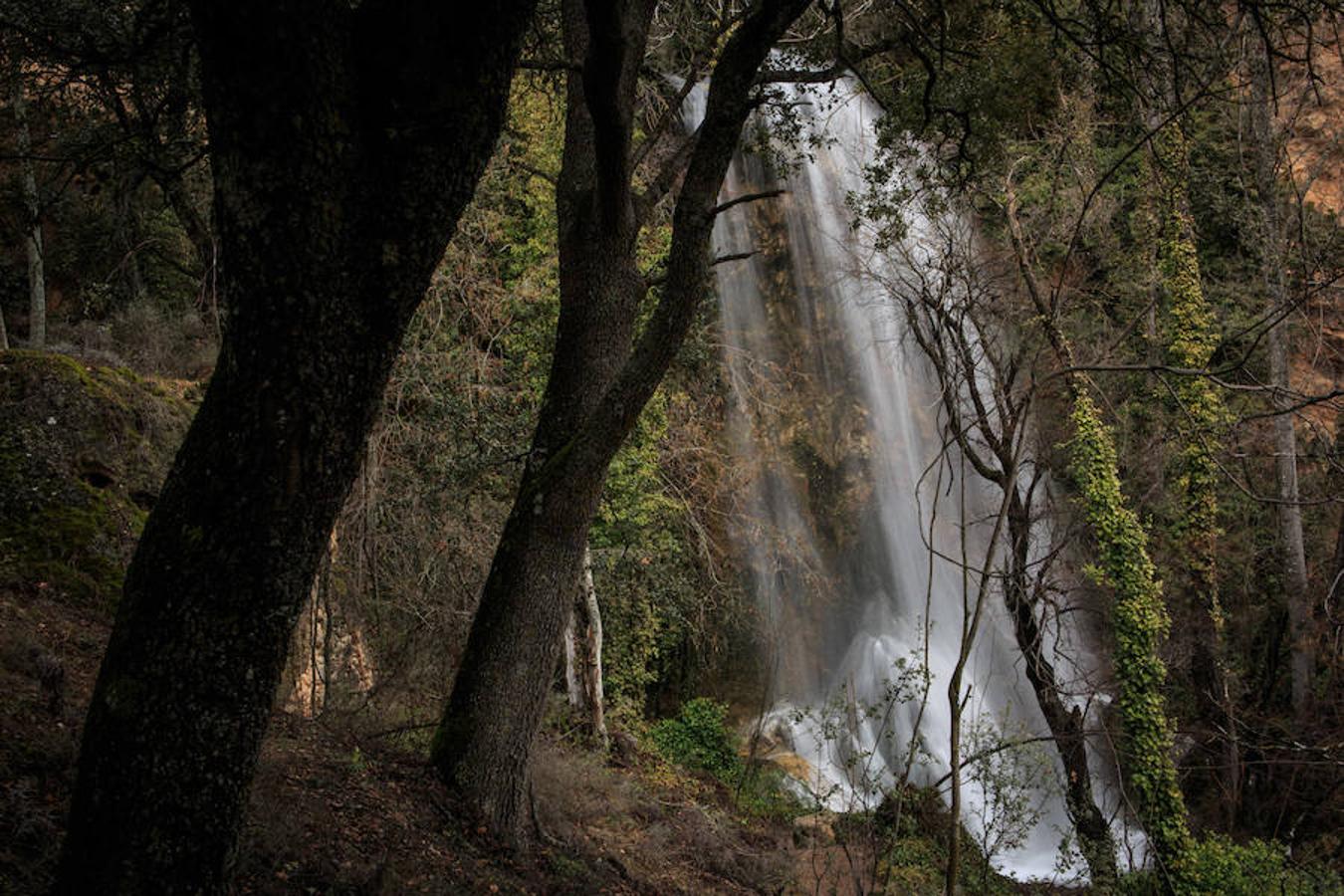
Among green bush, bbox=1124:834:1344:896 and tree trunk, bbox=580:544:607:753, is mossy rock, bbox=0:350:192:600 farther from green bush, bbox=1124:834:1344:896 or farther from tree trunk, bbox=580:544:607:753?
green bush, bbox=1124:834:1344:896

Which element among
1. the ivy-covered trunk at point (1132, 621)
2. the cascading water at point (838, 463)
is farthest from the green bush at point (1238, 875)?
the cascading water at point (838, 463)

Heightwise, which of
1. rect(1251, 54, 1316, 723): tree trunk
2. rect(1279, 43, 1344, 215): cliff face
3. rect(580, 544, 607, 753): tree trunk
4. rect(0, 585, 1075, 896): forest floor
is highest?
rect(1279, 43, 1344, 215): cliff face

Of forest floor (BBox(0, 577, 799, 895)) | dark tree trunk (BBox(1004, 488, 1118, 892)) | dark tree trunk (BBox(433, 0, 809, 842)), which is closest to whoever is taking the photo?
forest floor (BBox(0, 577, 799, 895))

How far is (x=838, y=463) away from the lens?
18.5 metres

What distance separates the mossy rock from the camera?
6.37 meters

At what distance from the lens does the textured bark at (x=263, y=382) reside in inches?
95.7

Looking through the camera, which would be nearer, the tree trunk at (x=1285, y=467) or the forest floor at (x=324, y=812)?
the forest floor at (x=324, y=812)

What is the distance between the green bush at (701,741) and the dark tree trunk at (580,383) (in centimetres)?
813

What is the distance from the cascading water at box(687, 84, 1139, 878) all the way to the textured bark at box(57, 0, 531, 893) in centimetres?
1306

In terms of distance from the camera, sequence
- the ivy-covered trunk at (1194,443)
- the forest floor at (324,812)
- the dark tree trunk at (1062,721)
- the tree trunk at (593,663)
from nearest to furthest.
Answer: the forest floor at (324,812)
the dark tree trunk at (1062,721)
the tree trunk at (593,663)
the ivy-covered trunk at (1194,443)

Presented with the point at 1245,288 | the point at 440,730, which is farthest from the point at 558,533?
the point at 1245,288

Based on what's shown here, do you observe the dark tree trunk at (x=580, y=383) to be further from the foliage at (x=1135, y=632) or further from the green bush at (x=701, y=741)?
the foliage at (x=1135, y=632)

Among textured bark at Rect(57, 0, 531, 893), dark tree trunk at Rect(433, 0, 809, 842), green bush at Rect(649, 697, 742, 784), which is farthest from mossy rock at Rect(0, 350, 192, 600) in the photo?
green bush at Rect(649, 697, 742, 784)

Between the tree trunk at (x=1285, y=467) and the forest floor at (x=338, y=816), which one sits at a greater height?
the tree trunk at (x=1285, y=467)
